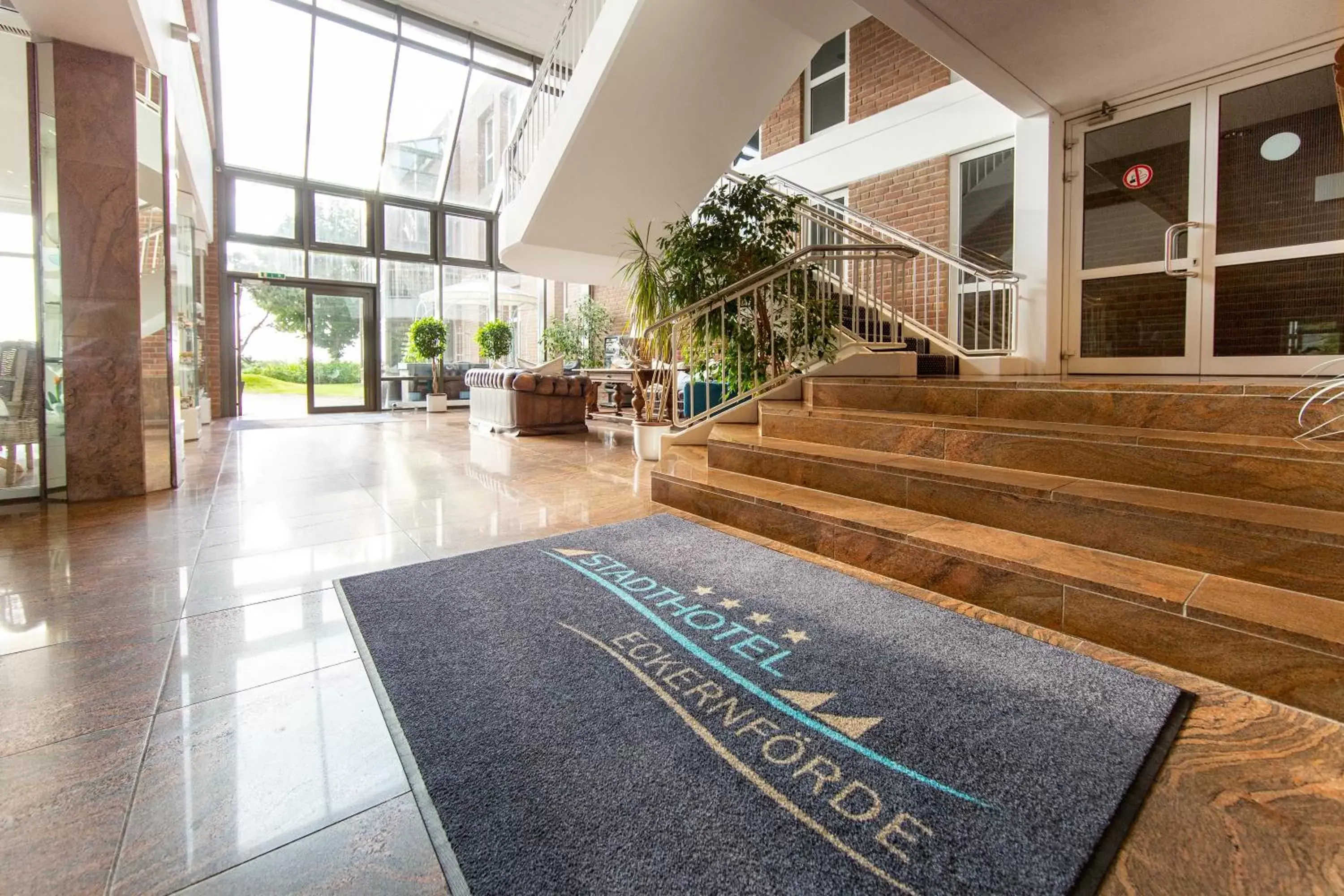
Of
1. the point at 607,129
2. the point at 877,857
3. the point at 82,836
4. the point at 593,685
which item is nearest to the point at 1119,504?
the point at 877,857

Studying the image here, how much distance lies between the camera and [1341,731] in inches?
46.6

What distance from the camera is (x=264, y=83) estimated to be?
8.91 metres

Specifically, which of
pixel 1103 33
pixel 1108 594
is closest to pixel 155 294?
pixel 1108 594

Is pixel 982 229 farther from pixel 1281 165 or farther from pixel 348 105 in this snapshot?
pixel 348 105

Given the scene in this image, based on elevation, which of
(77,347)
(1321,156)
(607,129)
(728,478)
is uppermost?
(607,129)

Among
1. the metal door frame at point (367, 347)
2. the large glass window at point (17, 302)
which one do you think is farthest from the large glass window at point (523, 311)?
the large glass window at point (17, 302)

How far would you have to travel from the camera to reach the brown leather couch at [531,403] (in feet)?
21.5

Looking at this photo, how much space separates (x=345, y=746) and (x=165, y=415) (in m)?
3.68

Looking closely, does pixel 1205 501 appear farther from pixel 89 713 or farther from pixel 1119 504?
pixel 89 713

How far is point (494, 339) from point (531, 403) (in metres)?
3.92

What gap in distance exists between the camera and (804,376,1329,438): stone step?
7.01ft

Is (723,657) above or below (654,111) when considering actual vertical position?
below

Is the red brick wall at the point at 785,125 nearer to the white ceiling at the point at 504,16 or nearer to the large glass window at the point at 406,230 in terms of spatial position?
the white ceiling at the point at 504,16

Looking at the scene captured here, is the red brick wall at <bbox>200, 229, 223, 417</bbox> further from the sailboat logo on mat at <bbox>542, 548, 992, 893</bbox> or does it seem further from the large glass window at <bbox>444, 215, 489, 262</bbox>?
the sailboat logo on mat at <bbox>542, 548, 992, 893</bbox>
